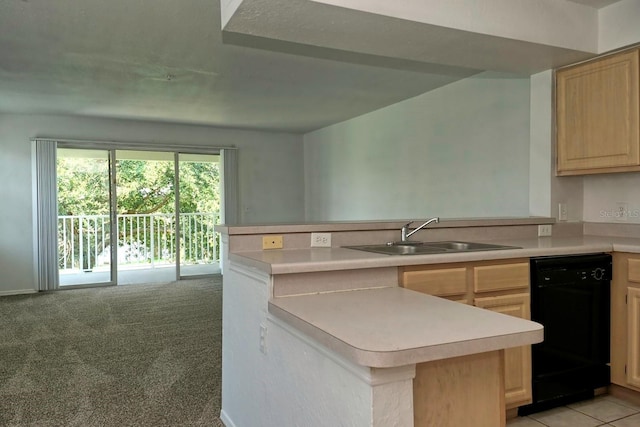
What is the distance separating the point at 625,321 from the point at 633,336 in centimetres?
9

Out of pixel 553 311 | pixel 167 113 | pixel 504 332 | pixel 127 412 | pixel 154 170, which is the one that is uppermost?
pixel 167 113

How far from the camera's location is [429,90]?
16.0 feet

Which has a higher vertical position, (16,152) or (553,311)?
(16,152)

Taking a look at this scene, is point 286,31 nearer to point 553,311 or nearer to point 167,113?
point 553,311

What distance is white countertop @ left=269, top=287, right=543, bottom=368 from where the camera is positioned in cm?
106

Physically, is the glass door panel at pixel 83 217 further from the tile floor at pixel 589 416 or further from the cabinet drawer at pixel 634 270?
the cabinet drawer at pixel 634 270

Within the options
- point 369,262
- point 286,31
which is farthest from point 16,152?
point 369,262

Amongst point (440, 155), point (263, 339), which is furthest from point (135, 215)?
point (263, 339)

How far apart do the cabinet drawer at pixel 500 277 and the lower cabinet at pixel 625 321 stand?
2.15 ft

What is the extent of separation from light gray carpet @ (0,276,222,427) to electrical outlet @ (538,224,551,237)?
8.03ft

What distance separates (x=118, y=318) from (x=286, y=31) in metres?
3.59

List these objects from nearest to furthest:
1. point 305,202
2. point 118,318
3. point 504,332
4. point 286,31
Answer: point 504,332, point 286,31, point 118,318, point 305,202

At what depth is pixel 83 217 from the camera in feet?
21.8

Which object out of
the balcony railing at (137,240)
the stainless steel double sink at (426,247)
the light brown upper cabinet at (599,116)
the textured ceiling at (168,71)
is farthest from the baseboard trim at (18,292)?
the light brown upper cabinet at (599,116)
